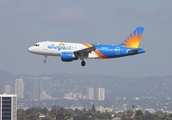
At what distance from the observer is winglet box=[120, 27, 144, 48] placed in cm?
11569

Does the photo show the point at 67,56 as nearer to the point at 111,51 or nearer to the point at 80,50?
the point at 80,50

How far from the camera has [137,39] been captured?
385 feet

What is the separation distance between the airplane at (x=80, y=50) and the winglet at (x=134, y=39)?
4.69 feet

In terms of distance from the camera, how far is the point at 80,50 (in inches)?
4252

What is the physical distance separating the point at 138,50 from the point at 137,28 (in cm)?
1060

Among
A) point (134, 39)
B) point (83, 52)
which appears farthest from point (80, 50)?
point (134, 39)

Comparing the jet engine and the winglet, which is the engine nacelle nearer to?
the jet engine

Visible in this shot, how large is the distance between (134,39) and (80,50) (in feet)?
43.4

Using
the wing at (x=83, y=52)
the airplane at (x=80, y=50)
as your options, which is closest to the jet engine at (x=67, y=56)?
the airplane at (x=80, y=50)

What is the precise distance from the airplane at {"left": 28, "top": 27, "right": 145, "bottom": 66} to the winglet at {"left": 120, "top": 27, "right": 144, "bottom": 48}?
1429mm

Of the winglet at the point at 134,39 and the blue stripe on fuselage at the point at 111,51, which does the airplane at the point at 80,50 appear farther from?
the winglet at the point at 134,39

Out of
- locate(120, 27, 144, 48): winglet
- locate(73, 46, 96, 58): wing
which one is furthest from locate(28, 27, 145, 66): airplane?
locate(120, 27, 144, 48): winglet

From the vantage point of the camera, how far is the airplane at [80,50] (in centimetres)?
Result: 10831

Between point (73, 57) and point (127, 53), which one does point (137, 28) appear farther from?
point (73, 57)
